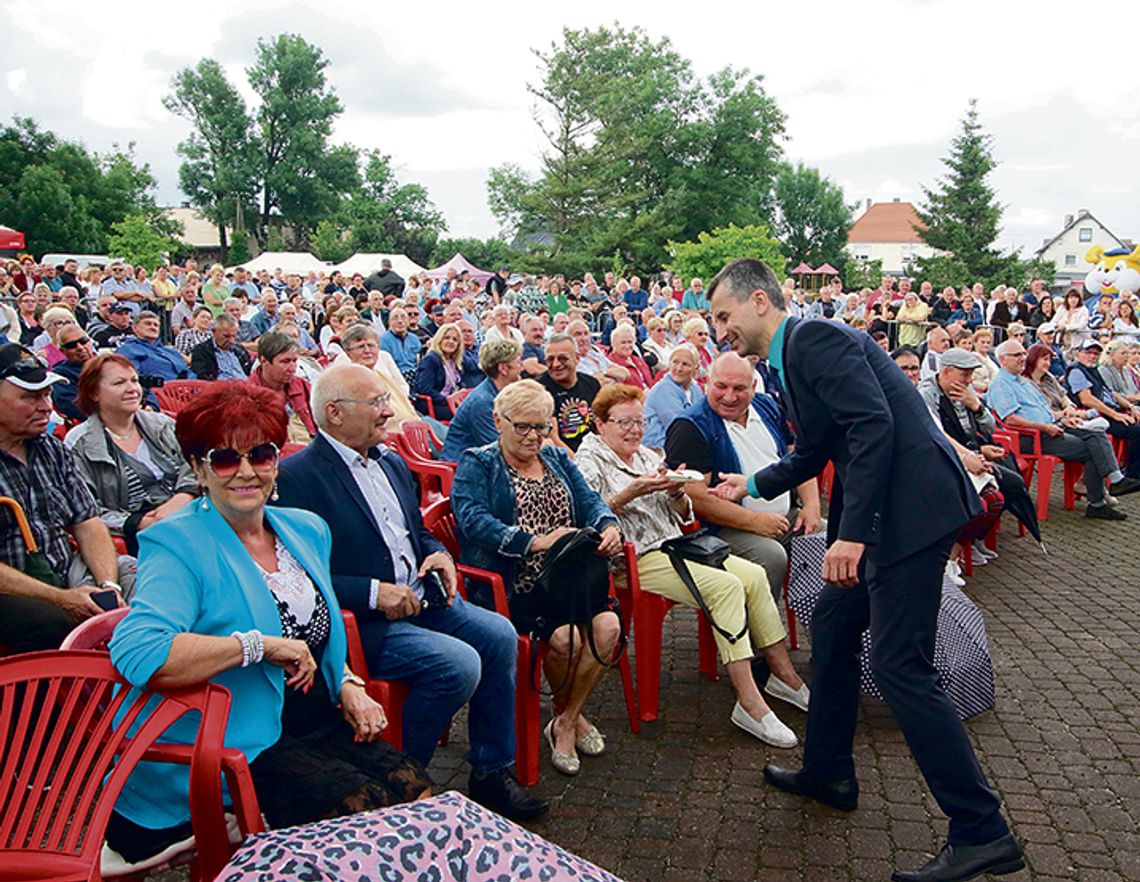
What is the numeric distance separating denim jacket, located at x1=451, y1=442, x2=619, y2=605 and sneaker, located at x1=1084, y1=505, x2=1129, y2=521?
583 cm

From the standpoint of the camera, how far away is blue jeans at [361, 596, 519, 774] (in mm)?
3025

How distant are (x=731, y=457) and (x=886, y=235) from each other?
337 ft

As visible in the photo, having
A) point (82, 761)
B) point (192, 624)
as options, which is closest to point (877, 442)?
point (192, 624)

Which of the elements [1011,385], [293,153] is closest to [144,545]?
[1011,385]

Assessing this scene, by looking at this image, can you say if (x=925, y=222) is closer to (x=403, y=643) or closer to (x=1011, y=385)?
(x=1011, y=385)

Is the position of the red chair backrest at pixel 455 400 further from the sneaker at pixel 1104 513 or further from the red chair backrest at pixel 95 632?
the sneaker at pixel 1104 513

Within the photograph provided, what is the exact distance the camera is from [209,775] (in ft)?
6.77

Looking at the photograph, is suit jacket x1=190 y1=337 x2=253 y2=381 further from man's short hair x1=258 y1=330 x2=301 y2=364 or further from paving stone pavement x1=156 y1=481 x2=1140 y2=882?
paving stone pavement x1=156 y1=481 x2=1140 y2=882

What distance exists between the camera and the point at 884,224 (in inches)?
3959

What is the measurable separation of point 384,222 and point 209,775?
61.4 m

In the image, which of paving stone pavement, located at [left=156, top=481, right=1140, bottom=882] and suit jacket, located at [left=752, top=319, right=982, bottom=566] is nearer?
suit jacket, located at [left=752, top=319, right=982, bottom=566]

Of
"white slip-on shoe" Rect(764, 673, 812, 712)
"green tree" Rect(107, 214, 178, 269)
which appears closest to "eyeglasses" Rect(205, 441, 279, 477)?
"white slip-on shoe" Rect(764, 673, 812, 712)

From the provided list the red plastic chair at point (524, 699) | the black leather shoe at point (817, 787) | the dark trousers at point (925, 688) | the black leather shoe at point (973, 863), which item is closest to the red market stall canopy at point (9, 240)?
the red plastic chair at point (524, 699)

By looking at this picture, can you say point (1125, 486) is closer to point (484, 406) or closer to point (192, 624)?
point (484, 406)
